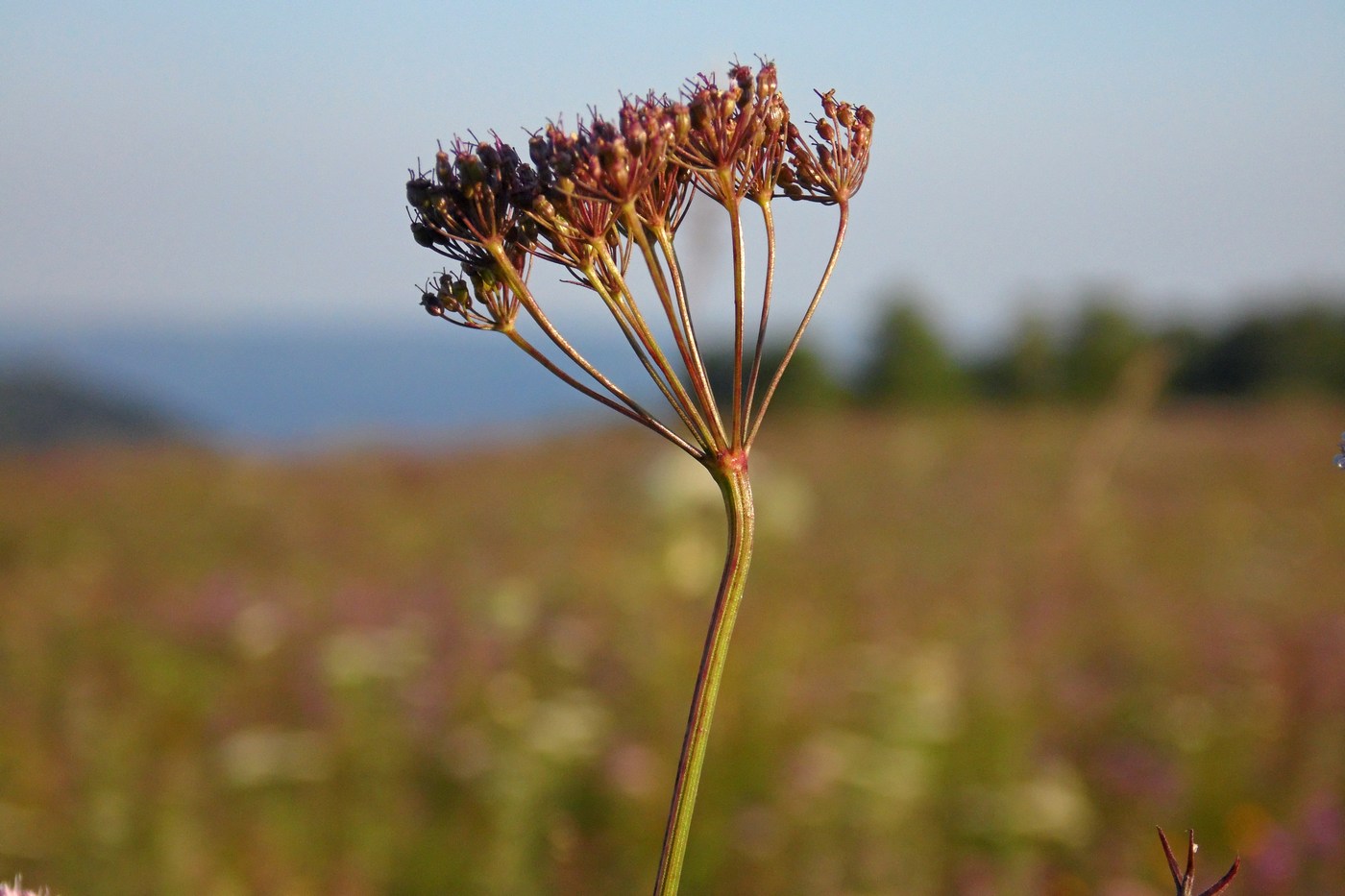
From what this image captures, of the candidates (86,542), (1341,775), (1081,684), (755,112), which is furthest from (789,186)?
(86,542)

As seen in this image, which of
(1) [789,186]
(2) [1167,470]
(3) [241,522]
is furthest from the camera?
(2) [1167,470]

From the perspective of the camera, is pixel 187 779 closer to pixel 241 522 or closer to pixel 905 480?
pixel 241 522

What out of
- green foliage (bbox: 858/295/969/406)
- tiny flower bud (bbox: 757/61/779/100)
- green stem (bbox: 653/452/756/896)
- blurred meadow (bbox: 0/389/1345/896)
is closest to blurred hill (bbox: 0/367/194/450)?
blurred meadow (bbox: 0/389/1345/896)

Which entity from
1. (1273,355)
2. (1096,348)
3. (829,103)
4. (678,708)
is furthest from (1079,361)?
(829,103)

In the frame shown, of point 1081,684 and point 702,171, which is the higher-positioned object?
point 1081,684

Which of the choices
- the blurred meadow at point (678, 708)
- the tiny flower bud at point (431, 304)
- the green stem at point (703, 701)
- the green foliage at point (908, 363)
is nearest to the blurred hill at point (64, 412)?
the blurred meadow at point (678, 708)

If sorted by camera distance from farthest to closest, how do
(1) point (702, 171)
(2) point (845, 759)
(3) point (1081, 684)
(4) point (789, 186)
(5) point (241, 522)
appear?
(5) point (241, 522)
(3) point (1081, 684)
(2) point (845, 759)
(4) point (789, 186)
(1) point (702, 171)

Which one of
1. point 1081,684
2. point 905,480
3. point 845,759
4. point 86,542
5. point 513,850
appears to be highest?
point 905,480

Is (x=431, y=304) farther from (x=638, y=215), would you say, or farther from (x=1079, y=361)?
(x=1079, y=361)

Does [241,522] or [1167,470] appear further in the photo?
[1167,470]
